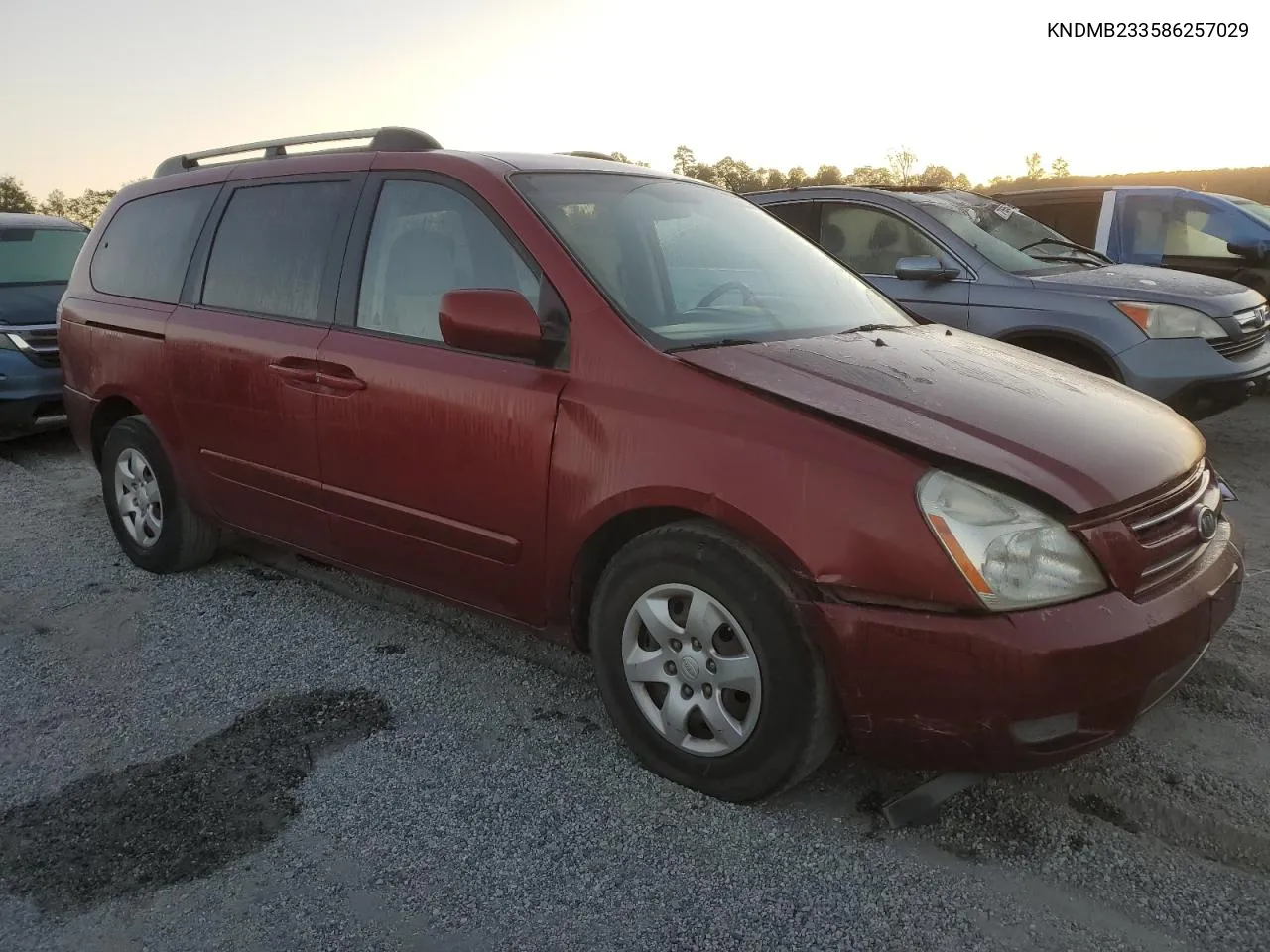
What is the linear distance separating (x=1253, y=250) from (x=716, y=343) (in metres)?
6.89

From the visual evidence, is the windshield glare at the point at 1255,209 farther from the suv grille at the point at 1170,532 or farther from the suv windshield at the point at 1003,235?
the suv grille at the point at 1170,532

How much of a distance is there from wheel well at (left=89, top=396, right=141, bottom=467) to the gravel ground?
125cm

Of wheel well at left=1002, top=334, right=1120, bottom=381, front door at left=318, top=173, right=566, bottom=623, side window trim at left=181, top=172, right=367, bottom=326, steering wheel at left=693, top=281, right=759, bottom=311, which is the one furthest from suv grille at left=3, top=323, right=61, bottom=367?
wheel well at left=1002, top=334, right=1120, bottom=381

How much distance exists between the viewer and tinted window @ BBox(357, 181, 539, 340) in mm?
3016

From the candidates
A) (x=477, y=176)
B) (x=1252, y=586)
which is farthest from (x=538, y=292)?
(x=1252, y=586)

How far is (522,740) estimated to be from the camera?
2916 mm

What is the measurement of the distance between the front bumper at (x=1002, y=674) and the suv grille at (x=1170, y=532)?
55mm

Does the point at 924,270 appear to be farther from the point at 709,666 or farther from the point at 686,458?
the point at 709,666

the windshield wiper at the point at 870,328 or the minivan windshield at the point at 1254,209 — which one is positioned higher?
the minivan windshield at the point at 1254,209

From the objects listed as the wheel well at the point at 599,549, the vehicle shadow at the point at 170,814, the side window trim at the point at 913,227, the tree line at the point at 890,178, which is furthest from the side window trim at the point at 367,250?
the tree line at the point at 890,178

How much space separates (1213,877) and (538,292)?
7.42 feet

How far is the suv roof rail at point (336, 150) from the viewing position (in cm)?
347

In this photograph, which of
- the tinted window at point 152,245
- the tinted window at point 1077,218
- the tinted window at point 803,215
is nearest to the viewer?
the tinted window at point 152,245

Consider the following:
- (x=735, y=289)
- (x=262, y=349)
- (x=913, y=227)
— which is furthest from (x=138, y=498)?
(x=913, y=227)
